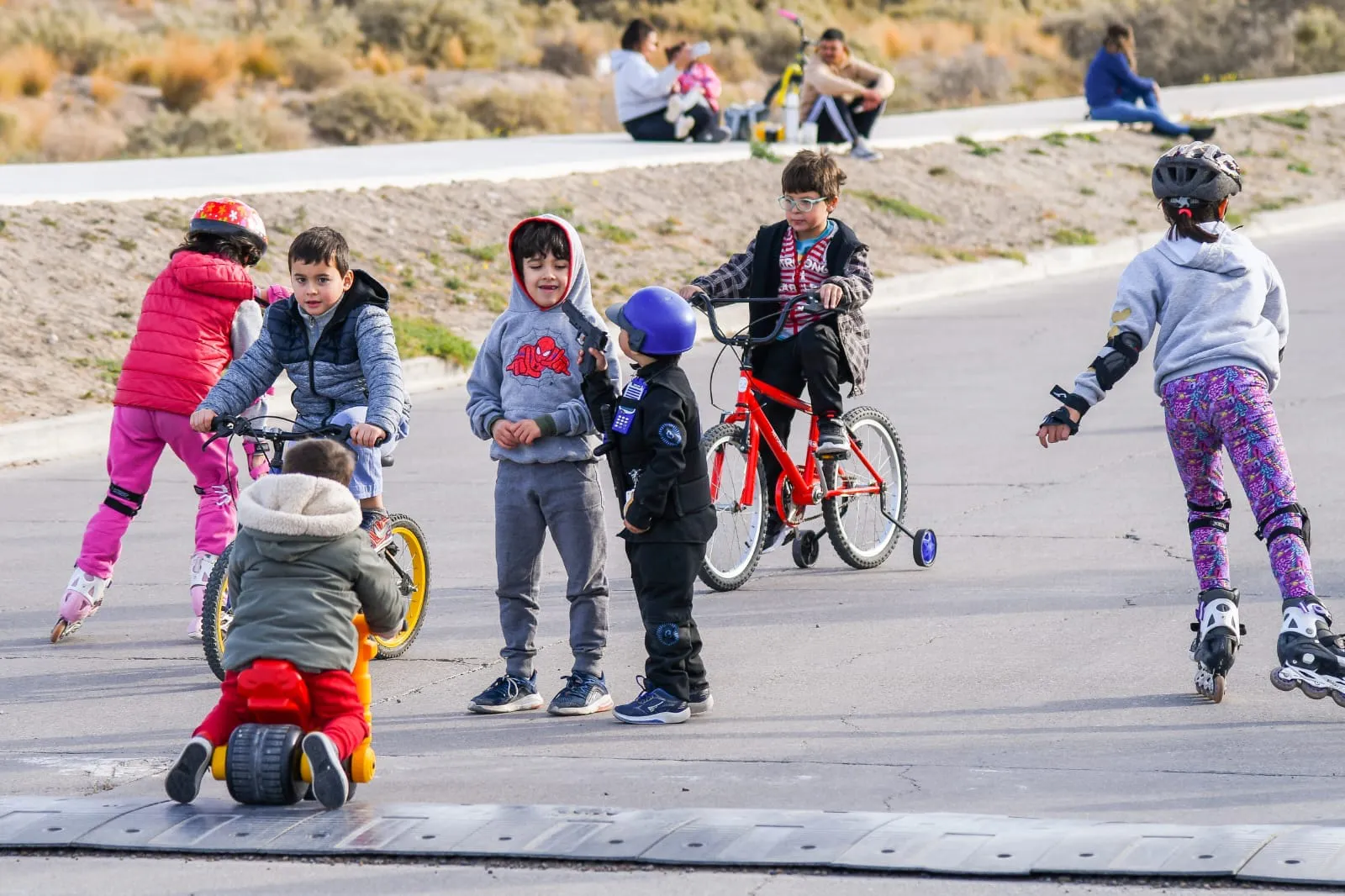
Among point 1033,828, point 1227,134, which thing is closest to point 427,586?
point 1033,828

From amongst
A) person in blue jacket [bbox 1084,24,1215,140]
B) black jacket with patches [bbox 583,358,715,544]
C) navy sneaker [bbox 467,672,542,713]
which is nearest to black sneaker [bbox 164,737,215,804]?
navy sneaker [bbox 467,672,542,713]

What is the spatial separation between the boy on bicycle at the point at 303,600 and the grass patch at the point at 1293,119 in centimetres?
2595

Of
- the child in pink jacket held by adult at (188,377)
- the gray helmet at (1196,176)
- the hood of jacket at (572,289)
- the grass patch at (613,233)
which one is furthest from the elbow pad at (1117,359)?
the grass patch at (613,233)

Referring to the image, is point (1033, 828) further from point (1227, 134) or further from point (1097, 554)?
point (1227, 134)

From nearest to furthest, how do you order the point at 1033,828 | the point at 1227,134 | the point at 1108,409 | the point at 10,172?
the point at 1033,828
the point at 1108,409
the point at 10,172
the point at 1227,134

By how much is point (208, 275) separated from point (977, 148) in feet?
60.0

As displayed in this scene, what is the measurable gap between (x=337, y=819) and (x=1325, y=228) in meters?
20.5

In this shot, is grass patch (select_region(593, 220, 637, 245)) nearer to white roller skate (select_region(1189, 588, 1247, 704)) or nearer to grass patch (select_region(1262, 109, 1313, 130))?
white roller skate (select_region(1189, 588, 1247, 704))

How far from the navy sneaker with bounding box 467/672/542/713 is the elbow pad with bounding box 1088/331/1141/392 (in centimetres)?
215

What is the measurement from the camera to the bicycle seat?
5.78 meters

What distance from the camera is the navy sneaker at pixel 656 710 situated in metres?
6.66

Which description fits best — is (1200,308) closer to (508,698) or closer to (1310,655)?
(1310,655)

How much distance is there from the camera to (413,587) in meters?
7.93

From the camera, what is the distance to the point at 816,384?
8930 mm
